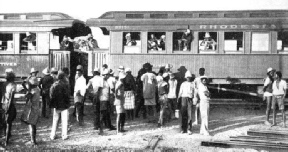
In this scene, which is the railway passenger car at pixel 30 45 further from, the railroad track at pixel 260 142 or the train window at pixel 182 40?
the railroad track at pixel 260 142

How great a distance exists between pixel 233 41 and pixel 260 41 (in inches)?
35.4

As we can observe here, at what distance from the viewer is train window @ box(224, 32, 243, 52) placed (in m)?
11.4

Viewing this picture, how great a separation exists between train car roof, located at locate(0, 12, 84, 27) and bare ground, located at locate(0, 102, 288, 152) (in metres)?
4.30

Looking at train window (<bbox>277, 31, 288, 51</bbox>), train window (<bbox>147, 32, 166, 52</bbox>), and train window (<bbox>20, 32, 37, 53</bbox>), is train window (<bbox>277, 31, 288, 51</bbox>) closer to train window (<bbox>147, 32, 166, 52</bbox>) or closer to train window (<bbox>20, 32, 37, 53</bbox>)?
train window (<bbox>147, 32, 166, 52</bbox>)

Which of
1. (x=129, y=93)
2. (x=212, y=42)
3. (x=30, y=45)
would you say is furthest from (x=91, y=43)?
(x=129, y=93)

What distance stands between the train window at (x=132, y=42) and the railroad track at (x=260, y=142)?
226 inches

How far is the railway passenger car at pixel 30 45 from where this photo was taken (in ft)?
41.2

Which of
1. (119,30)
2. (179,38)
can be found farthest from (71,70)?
(179,38)

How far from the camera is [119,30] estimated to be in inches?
468

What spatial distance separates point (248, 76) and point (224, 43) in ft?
4.63

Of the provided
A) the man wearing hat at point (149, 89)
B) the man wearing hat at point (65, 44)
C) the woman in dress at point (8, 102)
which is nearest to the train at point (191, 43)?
the man wearing hat at point (65, 44)

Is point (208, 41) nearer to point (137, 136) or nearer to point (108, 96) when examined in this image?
point (108, 96)

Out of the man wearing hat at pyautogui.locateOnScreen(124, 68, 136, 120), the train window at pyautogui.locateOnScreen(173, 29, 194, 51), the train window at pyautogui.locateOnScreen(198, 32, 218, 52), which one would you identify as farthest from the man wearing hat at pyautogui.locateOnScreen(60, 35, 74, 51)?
the train window at pyautogui.locateOnScreen(198, 32, 218, 52)

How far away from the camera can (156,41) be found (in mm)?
11758
